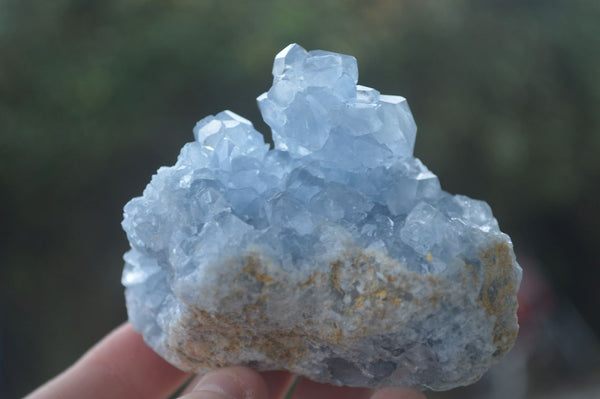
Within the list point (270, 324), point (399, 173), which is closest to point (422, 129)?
point (399, 173)

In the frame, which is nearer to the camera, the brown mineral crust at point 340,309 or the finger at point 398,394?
the brown mineral crust at point 340,309

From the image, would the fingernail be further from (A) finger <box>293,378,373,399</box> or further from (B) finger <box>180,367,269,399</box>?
(A) finger <box>293,378,373,399</box>

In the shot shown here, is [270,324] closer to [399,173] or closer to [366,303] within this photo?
[366,303]

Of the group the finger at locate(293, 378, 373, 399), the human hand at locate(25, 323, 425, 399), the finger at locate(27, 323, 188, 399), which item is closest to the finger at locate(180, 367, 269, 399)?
the human hand at locate(25, 323, 425, 399)

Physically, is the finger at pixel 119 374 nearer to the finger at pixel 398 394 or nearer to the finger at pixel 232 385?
the finger at pixel 232 385

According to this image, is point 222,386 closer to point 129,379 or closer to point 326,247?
point 326,247

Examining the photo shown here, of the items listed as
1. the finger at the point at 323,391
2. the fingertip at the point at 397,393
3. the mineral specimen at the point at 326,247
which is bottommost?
the finger at the point at 323,391

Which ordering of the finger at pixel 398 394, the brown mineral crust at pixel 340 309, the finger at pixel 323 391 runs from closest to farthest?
1. the brown mineral crust at pixel 340 309
2. the finger at pixel 398 394
3. the finger at pixel 323 391

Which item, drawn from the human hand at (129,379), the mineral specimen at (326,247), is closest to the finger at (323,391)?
the human hand at (129,379)
